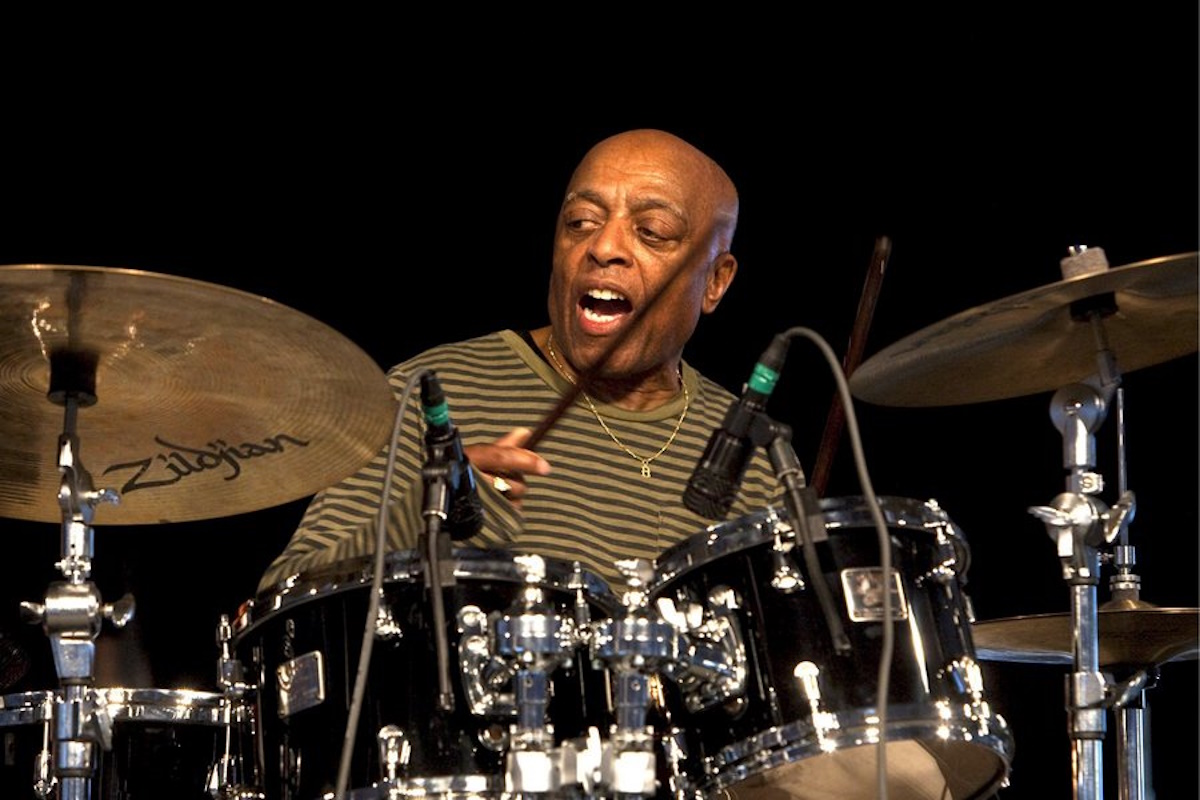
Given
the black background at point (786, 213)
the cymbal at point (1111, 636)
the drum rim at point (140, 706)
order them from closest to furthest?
the drum rim at point (140, 706) < the cymbal at point (1111, 636) < the black background at point (786, 213)

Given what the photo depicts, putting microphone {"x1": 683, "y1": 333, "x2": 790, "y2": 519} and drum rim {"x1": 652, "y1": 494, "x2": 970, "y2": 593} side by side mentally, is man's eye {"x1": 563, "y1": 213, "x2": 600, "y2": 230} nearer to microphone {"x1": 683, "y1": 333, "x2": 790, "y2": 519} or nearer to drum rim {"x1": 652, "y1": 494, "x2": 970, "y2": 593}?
drum rim {"x1": 652, "y1": 494, "x2": 970, "y2": 593}

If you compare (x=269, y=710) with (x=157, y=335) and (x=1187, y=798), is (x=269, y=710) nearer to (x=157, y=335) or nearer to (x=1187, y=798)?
(x=157, y=335)

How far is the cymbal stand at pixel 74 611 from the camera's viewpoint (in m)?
2.40

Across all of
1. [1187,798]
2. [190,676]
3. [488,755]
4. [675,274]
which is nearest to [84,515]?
[488,755]

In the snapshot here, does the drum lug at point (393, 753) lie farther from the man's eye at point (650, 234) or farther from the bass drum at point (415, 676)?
the man's eye at point (650, 234)

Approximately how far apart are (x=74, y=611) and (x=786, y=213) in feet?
7.12

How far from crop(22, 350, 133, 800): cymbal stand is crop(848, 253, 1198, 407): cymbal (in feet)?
3.92

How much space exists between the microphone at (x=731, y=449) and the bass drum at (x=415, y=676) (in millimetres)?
237

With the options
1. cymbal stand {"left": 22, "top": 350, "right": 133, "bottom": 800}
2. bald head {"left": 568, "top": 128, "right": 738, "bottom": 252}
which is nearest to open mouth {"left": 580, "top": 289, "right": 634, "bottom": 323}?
bald head {"left": 568, "top": 128, "right": 738, "bottom": 252}

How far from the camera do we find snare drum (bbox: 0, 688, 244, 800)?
9.14 ft

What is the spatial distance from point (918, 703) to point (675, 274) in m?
1.11

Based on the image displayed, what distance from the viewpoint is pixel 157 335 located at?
2.33 m

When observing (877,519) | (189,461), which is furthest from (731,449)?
(189,461)

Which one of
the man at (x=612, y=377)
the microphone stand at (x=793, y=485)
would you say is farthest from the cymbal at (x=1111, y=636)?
the microphone stand at (x=793, y=485)
